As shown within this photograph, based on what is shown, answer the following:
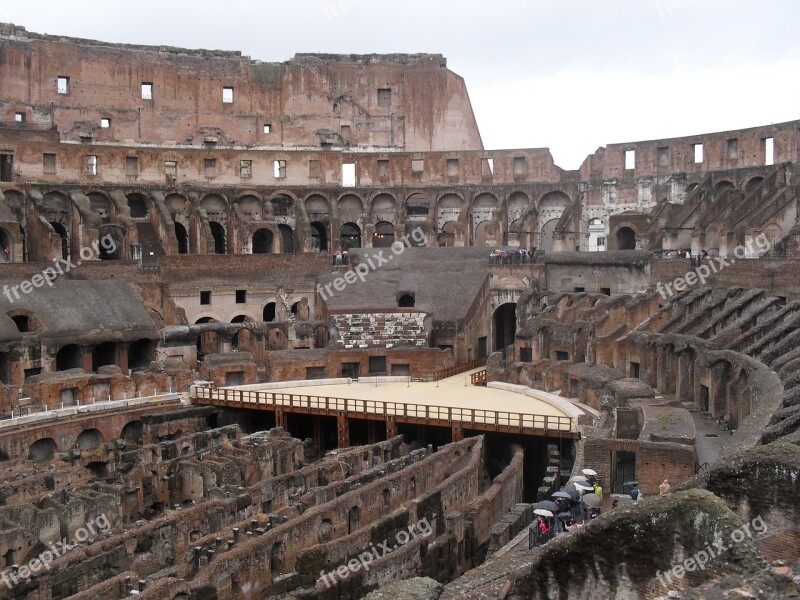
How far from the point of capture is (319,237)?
51.6 m

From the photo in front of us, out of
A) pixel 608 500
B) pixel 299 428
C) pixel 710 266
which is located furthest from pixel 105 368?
pixel 710 266

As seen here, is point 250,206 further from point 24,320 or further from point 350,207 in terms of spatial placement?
point 24,320

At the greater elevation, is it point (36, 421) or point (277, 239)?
point (277, 239)

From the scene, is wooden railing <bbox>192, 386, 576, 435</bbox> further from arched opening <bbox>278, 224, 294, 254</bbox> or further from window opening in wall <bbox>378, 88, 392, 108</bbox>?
window opening in wall <bbox>378, 88, 392, 108</bbox>

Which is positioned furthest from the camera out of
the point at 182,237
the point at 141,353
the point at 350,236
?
the point at 350,236

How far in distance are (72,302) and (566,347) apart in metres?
21.4

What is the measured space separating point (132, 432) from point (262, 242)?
19981mm

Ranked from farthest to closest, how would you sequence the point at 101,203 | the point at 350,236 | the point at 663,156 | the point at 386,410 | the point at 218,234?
the point at 350,236, the point at 218,234, the point at 663,156, the point at 101,203, the point at 386,410

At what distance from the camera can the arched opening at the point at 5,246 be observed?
131 ft

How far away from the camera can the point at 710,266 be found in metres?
34.7

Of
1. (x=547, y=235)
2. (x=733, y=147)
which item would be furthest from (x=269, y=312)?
(x=733, y=147)

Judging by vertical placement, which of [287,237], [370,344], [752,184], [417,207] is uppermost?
[752,184]

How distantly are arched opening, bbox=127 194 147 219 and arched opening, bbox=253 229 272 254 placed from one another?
6397mm

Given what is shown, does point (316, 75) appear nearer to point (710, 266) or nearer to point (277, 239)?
point (277, 239)
